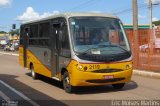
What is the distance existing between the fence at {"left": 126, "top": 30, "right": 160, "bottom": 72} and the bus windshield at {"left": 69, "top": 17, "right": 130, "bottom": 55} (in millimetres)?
6813

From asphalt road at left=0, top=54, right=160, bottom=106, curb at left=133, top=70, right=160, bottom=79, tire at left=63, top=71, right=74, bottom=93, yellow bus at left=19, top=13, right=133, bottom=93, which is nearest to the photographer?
asphalt road at left=0, top=54, right=160, bottom=106

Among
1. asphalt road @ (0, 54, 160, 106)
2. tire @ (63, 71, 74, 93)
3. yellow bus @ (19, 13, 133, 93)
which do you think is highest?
yellow bus @ (19, 13, 133, 93)

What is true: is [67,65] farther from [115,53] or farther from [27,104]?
[27,104]

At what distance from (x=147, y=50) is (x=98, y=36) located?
27.0ft

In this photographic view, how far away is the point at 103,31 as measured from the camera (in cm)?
1261

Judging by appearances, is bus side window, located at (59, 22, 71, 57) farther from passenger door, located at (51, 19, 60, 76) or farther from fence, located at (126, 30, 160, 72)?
fence, located at (126, 30, 160, 72)

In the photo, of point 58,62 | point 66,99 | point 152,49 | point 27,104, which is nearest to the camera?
point 27,104

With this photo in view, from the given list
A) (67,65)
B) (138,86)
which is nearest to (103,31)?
(67,65)

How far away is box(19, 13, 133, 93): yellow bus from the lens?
1180 centimetres

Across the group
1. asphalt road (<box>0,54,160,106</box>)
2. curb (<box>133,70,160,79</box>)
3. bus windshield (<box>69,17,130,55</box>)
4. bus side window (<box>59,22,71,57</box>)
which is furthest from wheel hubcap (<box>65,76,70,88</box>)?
curb (<box>133,70,160,79</box>)

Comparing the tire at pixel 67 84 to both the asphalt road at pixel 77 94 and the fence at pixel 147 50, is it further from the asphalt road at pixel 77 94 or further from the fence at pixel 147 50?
the fence at pixel 147 50

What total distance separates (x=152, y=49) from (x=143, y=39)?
1.07m

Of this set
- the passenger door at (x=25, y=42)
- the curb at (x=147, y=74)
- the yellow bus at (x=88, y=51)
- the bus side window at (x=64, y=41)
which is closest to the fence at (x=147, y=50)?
the curb at (x=147, y=74)

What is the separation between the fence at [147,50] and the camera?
64.3 ft
